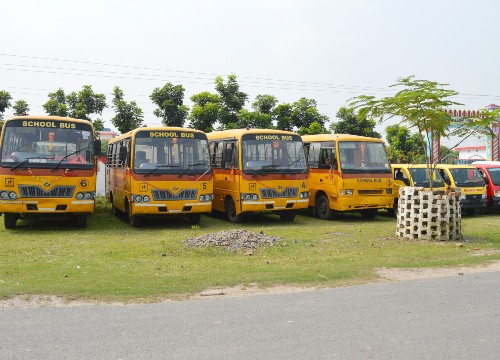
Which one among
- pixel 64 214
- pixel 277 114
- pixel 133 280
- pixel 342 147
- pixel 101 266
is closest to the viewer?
pixel 133 280

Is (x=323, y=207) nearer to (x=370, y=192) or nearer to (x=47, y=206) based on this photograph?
(x=370, y=192)

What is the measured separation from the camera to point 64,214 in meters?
14.4

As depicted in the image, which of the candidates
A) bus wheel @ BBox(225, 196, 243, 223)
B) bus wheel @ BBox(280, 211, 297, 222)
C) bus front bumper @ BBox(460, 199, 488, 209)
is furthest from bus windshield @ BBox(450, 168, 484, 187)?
bus wheel @ BBox(225, 196, 243, 223)

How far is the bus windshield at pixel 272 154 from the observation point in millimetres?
15250

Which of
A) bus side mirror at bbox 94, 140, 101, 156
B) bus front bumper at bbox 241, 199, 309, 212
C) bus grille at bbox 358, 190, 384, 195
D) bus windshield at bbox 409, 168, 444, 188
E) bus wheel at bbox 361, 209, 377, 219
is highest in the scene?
bus side mirror at bbox 94, 140, 101, 156

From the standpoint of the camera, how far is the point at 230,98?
26594mm

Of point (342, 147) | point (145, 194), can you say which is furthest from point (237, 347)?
point (342, 147)

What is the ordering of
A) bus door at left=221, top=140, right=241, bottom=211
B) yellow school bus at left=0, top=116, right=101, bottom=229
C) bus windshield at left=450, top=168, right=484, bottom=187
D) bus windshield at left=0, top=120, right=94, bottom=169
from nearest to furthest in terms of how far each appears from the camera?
yellow school bus at left=0, top=116, right=101, bottom=229
bus windshield at left=0, top=120, right=94, bottom=169
bus door at left=221, top=140, right=241, bottom=211
bus windshield at left=450, top=168, right=484, bottom=187

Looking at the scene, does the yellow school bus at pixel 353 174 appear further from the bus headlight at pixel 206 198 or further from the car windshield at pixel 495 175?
the car windshield at pixel 495 175

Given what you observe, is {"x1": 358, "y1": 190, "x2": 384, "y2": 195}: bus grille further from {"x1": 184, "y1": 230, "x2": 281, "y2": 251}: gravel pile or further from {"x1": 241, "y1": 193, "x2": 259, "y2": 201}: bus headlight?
{"x1": 184, "y1": 230, "x2": 281, "y2": 251}: gravel pile

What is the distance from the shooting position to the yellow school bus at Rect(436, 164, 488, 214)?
18.3m

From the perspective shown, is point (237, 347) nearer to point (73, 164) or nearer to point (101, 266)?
point (101, 266)

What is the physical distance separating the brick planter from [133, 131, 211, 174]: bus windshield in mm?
5446

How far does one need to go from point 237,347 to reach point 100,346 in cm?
127
